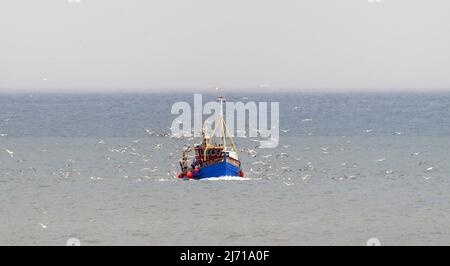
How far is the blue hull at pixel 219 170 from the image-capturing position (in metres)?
77.9

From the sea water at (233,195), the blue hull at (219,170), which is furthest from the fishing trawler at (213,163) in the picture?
the sea water at (233,195)

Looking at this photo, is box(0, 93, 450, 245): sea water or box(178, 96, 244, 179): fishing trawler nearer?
box(0, 93, 450, 245): sea water

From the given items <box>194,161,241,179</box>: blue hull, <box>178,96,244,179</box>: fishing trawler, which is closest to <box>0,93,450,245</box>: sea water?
<box>194,161,241,179</box>: blue hull

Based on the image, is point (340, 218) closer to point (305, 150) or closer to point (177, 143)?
point (305, 150)

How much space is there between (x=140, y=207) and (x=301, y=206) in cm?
1041

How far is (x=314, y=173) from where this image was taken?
83.9 meters

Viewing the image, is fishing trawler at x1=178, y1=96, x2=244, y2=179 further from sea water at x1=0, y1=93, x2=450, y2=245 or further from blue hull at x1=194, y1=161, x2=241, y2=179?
sea water at x1=0, y1=93, x2=450, y2=245

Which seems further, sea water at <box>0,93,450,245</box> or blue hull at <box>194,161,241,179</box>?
blue hull at <box>194,161,241,179</box>

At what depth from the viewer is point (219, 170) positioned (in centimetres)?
7819

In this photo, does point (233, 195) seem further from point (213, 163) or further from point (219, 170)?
point (213, 163)

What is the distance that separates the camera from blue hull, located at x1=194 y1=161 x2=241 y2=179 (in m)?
77.9

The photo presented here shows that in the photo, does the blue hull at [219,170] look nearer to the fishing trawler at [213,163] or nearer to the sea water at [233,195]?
the fishing trawler at [213,163]
